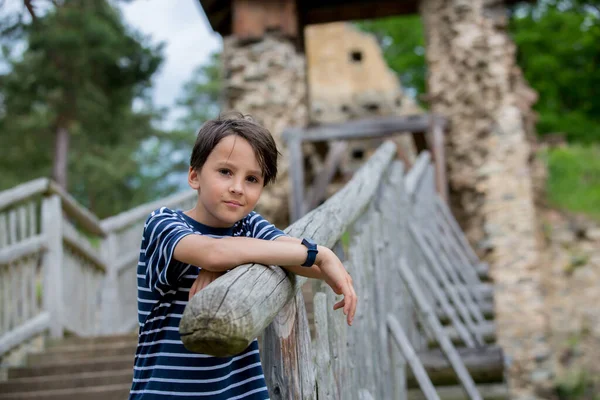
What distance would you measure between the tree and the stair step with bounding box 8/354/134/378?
9.26 metres

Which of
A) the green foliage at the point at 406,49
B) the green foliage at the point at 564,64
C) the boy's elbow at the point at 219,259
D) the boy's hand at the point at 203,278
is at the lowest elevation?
the boy's hand at the point at 203,278

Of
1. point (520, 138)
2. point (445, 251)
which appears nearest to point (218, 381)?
point (445, 251)

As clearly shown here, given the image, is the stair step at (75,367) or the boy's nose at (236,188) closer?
the boy's nose at (236,188)

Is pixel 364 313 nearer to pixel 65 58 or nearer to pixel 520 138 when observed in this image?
pixel 520 138

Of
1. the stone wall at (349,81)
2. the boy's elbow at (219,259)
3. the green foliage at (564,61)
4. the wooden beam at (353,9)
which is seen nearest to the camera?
the boy's elbow at (219,259)

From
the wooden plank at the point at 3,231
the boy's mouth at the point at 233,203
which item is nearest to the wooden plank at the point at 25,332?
the wooden plank at the point at 3,231

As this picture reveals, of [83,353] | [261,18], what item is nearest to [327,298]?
[83,353]

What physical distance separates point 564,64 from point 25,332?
548 inches

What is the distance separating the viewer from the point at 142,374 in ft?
4.93

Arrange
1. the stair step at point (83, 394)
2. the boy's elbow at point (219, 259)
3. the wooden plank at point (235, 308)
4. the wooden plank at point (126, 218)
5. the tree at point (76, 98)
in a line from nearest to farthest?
the wooden plank at point (235, 308), the boy's elbow at point (219, 259), the stair step at point (83, 394), the wooden plank at point (126, 218), the tree at point (76, 98)

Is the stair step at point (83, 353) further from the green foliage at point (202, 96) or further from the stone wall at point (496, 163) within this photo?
the green foliage at point (202, 96)

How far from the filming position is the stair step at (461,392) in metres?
3.94

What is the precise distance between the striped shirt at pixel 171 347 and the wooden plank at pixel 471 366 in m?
2.50

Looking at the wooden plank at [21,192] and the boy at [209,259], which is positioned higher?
the wooden plank at [21,192]
